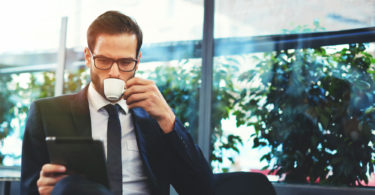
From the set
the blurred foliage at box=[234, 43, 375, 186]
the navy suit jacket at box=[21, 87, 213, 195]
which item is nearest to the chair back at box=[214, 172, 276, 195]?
the navy suit jacket at box=[21, 87, 213, 195]

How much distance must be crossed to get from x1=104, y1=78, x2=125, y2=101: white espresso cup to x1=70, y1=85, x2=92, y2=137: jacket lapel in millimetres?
161

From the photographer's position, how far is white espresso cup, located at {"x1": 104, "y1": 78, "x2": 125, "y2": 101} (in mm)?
1222

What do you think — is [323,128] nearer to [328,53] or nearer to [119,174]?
[328,53]

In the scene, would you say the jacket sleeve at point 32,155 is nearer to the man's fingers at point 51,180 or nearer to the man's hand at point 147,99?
the man's fingers at point 51,180

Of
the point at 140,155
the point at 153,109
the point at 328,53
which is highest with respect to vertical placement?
the point at 328,53

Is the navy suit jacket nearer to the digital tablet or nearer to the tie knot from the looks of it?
the tie knot

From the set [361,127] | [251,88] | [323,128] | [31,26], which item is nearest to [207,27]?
[251,88]

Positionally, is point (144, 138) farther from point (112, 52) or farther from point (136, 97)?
point (112, 52)

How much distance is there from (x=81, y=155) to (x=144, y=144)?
0.45 m

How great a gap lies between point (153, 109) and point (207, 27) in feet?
5.58

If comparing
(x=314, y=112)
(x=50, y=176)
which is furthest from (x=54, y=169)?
(x=314, y=112)

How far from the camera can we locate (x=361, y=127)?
2467 millimetres

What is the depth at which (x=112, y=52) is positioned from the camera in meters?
1.37

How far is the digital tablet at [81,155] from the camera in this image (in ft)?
3.03
